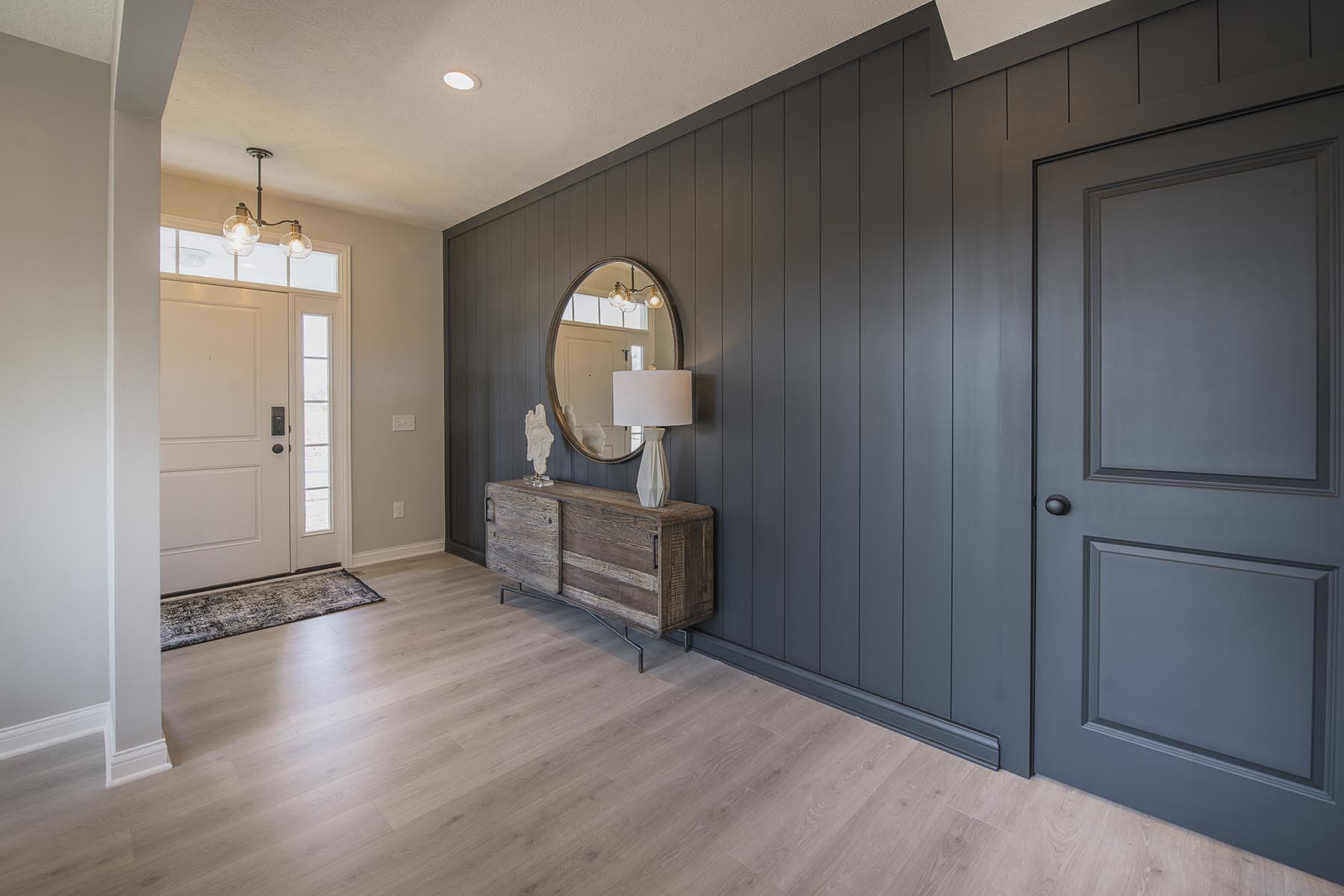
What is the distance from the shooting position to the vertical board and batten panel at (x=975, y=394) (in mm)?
1994

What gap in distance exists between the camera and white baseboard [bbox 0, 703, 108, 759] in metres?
2.11

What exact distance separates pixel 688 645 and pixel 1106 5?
2.78 meters

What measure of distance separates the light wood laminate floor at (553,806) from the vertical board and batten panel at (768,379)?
1.15 ft

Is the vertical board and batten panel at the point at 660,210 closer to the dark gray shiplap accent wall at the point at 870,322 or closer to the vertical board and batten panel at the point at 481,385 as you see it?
the dark gray shiplap accent wall at the point at 870,322

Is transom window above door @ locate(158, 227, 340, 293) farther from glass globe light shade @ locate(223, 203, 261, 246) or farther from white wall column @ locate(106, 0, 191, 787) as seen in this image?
white wall column @ locate(106, 0, 191, 787)

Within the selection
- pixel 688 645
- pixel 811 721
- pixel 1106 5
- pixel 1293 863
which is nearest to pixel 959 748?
pixel 811 721

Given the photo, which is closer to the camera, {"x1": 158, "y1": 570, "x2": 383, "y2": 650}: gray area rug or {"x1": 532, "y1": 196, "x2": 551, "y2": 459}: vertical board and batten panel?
{"x1": 158, "y1": 570, "x2": 383, "y2": 650}: gray area rug

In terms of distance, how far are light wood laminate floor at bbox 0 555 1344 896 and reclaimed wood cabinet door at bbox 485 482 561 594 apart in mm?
685

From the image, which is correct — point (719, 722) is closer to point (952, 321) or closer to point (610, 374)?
point (952, 321)

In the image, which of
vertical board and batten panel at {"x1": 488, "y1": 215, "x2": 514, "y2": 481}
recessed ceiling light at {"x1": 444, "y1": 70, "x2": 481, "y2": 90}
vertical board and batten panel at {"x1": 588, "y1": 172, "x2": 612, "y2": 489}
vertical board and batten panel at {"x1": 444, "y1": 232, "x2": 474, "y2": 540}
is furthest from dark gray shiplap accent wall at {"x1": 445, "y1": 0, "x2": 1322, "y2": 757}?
vertical board and batten panel at {"x1": 444, "y1": 232, "x2": 474, "y2": 540}

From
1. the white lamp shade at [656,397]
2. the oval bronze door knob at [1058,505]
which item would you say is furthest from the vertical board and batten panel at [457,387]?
the oval bronze door knob at [1058,505]

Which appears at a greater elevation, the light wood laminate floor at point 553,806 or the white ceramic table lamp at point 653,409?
the white ceramic table lamp at point 653,409

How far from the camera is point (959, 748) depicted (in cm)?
207

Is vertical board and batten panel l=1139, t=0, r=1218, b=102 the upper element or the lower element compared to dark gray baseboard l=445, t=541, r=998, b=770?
upper
